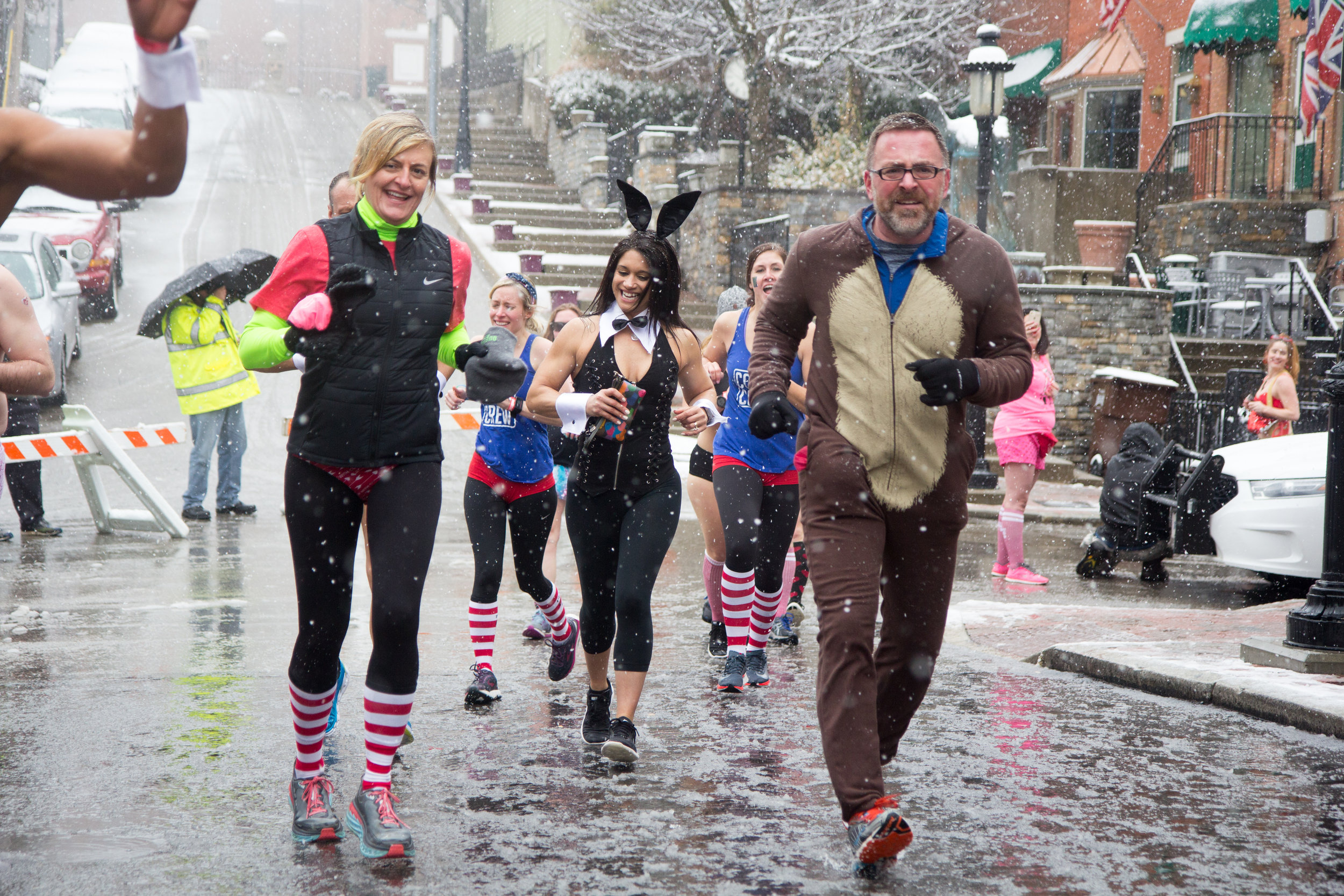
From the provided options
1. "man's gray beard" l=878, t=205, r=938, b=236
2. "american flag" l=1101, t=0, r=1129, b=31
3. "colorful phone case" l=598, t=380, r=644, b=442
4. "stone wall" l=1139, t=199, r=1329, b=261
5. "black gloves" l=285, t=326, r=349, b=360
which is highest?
"american flag" l=1101, t=0, r=1129, b=31

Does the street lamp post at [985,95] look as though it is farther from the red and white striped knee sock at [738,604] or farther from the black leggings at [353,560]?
the black leggings at [353,560]

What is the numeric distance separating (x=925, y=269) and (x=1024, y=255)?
16075 mm

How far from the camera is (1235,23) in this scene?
2430 centimetres

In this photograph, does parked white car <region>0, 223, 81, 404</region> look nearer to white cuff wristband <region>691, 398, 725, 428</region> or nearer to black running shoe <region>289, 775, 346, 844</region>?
white cuff wristband <region>691, 398, 725, 428</region>

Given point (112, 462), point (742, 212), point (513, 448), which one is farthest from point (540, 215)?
point (513, 448)

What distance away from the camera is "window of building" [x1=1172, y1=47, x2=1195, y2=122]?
27.5 metres

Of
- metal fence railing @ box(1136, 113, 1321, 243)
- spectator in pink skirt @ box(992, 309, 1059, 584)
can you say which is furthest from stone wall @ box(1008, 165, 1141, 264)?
spectator in pink skirt @ box(992, 309, 1059, 584)

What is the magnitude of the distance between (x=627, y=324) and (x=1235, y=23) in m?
22.3

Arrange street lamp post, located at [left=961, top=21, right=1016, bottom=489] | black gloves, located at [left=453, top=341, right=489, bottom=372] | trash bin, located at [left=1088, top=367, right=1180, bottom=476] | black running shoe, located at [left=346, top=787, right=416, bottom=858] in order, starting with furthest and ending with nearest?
1. trash bin, located at [left=1088, top=367, right=1180, bottom=476]
2. street lamp post, located at [left=961, top=21, right=1016, bottom=489]
3. black gloves, located at [left=453, top=341, right=489, bottom=372]
4. black running shoe, located at [left=346, top=787, right=416, bottom=858]

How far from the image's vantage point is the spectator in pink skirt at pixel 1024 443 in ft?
32.1

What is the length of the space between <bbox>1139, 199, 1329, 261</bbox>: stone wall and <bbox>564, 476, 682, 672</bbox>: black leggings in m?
20.8

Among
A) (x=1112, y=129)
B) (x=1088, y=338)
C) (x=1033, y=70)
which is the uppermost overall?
(x=1033, y=70)

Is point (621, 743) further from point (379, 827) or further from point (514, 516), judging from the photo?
point (514, 516)

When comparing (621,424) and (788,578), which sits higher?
(621,424)
